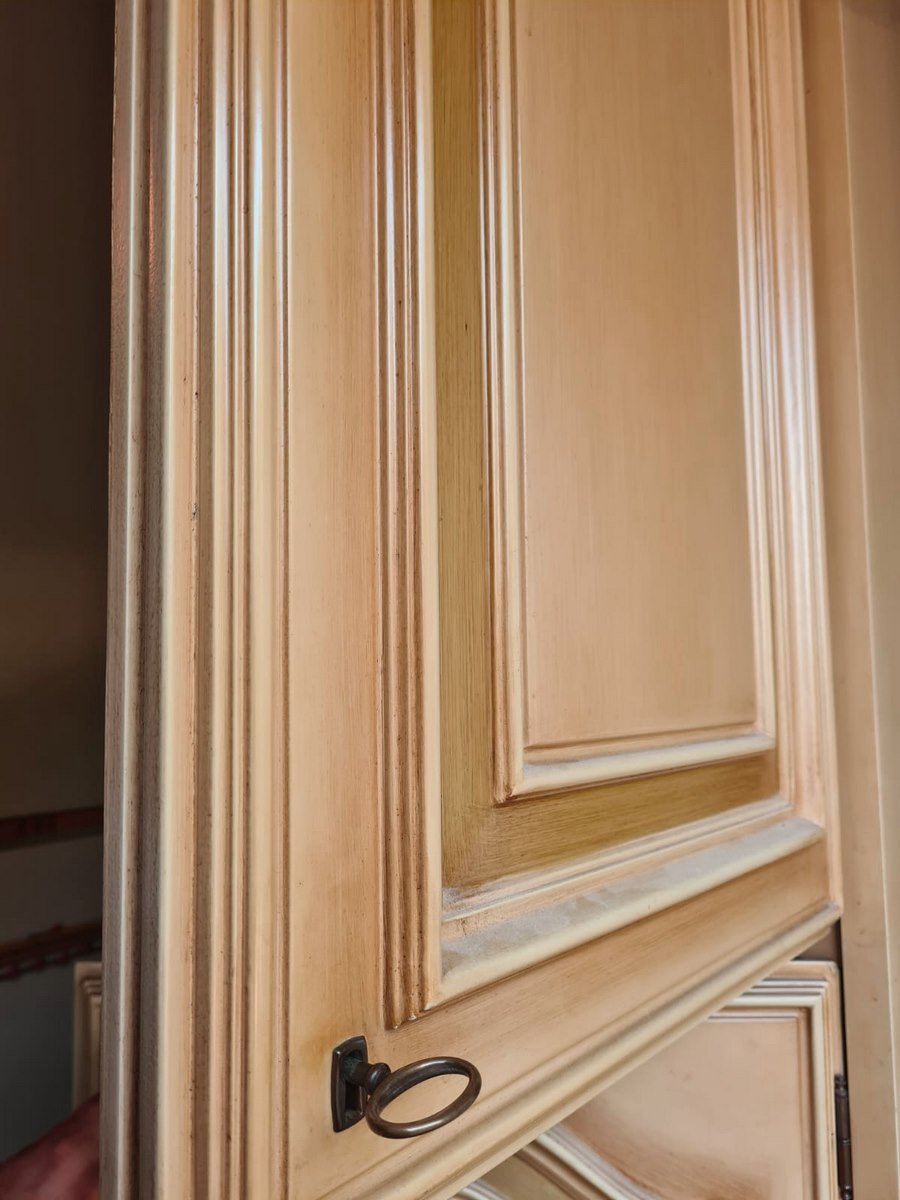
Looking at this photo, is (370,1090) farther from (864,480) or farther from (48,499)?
(48,499)

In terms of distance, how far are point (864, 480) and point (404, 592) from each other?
459mm

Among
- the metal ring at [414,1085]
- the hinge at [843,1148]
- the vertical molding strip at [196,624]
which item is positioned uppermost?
the vertical molding strip at [196,624]

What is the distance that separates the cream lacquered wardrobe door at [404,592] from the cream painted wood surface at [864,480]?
0.54 ft

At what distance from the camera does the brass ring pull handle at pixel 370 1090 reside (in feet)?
0.80

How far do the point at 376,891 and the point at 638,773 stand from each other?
0.16 metres

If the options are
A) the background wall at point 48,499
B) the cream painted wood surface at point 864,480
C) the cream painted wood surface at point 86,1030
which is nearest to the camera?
the cream painted wood surface at point 864,480

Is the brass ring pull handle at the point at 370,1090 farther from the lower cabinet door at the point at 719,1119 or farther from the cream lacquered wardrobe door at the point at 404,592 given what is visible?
the lower cabinet door at the point at 719,1119

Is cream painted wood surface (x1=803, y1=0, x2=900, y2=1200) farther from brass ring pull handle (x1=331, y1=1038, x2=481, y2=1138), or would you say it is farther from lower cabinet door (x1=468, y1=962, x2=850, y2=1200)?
brass ring pull handle (x1=331, y1=1038, x2=481, y2=1138)

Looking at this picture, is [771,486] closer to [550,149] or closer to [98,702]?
[550,149]

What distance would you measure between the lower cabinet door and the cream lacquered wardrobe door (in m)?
0.16

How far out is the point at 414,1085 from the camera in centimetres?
26

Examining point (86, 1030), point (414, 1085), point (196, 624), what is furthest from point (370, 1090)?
point (86, 1030)

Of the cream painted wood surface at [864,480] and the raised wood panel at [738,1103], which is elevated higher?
the cream painted wood surface at [864,480]

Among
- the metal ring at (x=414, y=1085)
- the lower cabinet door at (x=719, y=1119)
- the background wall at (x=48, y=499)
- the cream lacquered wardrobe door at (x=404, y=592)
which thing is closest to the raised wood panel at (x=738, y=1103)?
the lower cabinet door at (x=719, y=1119)
